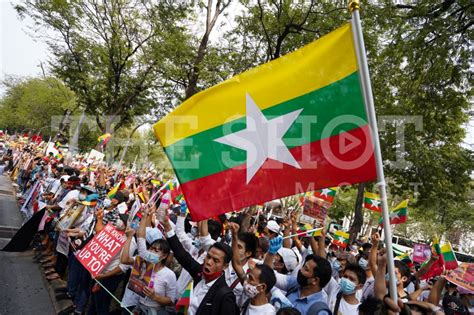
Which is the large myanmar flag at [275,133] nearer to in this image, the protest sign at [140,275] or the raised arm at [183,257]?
the raised arm at [183,257]

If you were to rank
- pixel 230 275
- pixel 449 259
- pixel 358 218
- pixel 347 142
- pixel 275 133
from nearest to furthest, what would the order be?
pixel 347 142
pixel 275 133
pixel 230 275
pixel 449 259
pixel 358 218

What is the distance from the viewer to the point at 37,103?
43.4 metres

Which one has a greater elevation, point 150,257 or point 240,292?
point 150,257

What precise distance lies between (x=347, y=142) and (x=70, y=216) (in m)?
5.67

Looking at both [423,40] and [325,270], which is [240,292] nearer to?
[325,270]

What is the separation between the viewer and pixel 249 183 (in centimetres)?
330

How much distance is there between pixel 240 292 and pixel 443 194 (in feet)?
43.0

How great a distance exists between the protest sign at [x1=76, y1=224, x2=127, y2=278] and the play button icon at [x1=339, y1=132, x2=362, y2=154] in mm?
3351

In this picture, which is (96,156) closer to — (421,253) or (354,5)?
(421,253)

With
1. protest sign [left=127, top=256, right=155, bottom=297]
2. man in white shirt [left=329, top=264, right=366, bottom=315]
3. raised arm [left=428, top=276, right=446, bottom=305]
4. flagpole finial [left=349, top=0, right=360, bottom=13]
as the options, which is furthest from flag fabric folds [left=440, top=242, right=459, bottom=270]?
flagpole finial [left=349, top=0, right=360, bottom=13]

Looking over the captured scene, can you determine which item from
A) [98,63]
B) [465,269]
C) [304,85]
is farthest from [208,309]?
[98,63]

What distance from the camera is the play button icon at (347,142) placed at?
303 centimetres

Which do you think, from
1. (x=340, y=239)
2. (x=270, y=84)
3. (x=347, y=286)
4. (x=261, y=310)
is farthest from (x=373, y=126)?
(x=340, y=239)

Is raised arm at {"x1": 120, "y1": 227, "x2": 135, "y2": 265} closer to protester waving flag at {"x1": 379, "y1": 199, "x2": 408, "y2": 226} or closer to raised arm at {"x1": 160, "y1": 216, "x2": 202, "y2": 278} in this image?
raised arm at {"x1": 160, "y1": 216, "x2": 202, "y2": 278}
